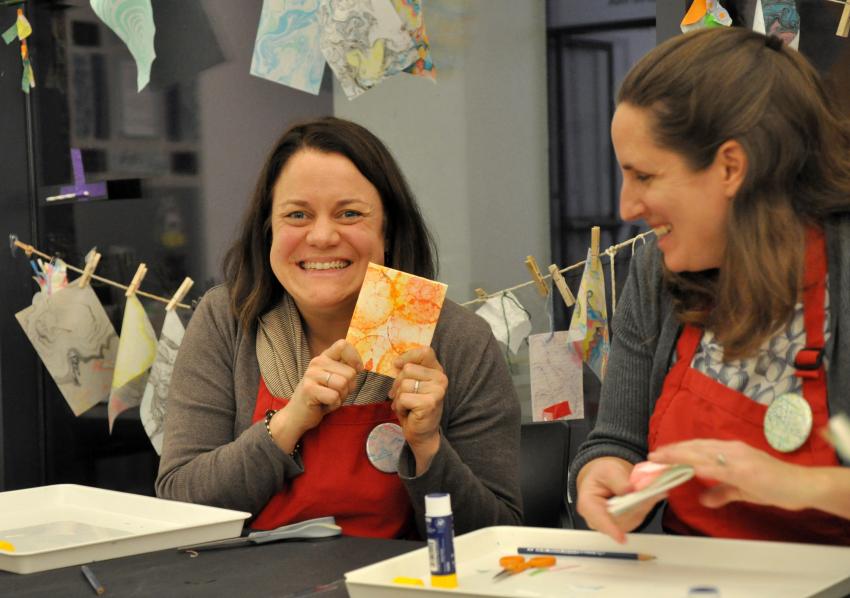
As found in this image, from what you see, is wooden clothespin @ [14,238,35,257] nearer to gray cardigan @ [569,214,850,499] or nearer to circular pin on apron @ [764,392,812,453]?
gray cardigan @ [569,214,850,499]

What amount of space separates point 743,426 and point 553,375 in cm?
127

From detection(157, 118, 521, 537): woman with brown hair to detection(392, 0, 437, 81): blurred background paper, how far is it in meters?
0.75

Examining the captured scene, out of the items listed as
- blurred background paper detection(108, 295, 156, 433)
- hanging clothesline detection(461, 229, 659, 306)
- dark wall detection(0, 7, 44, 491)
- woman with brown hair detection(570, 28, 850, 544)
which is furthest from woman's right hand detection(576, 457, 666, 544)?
dark wall detection(0, 7, 44, 491)

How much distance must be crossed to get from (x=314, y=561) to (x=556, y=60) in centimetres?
168

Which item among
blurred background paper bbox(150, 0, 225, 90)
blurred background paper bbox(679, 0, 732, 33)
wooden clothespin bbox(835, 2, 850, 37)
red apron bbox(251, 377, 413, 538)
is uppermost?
blurred background paper bbox(150, 0, 225, 90)

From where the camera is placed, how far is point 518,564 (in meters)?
1.41

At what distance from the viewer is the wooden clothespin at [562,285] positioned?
2787mm

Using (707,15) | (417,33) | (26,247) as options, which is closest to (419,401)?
(707,15)

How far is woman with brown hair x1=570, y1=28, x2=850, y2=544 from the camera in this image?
4.97 ft

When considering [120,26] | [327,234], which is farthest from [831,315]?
[120,26]

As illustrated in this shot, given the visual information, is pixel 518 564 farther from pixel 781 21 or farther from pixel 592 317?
pixel 781 21

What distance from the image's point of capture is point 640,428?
1.72 meters

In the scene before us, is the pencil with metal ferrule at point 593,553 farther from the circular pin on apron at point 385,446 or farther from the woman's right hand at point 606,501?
→ the circular pin on apron at point 385,446

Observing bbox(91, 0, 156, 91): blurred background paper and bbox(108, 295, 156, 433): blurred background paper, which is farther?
bbox(108, 295, 156, 433): blurred background paper
